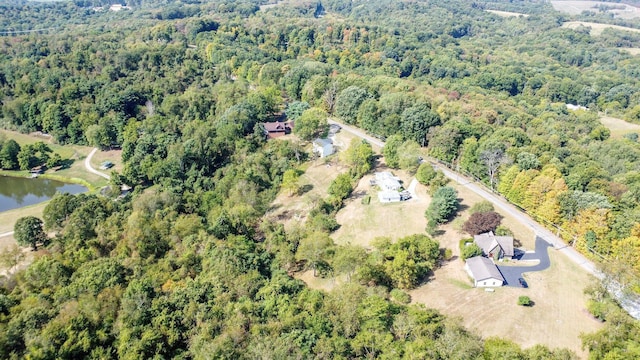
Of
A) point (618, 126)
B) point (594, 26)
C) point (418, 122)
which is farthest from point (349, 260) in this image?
point (594, 26)

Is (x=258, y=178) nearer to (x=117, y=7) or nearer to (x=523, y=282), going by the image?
(x=523, y=282)

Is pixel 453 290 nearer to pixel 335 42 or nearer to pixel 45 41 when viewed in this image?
pixel 335 42

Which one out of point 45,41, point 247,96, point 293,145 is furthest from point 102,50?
point 293,145

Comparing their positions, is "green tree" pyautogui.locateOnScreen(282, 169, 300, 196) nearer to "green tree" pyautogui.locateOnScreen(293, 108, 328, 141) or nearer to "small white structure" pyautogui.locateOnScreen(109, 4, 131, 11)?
"green tree" pyautogui.locateOnScreen(293, 108, 328, 141)

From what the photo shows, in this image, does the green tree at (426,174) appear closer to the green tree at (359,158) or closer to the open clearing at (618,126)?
the green tree at (359,158)

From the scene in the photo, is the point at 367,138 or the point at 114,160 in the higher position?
the point at 367,138

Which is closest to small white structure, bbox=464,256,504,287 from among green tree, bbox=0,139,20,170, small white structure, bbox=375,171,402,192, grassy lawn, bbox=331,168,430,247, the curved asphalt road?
the curved asphalt road
